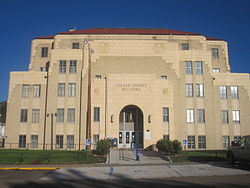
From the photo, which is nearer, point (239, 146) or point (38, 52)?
point (239, 146)

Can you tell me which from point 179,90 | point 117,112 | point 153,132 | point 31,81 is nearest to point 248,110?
point 179,90

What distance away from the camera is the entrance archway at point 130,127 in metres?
36.6

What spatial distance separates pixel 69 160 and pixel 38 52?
2700cm

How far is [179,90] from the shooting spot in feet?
123

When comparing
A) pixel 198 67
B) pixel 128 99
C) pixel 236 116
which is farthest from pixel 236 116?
pixel 128 99

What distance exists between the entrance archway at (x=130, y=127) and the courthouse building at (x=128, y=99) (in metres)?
0.14

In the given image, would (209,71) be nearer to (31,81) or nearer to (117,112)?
(117,112)

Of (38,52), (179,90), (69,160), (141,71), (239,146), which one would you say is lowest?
(69,160)

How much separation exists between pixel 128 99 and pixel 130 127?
13.9ft

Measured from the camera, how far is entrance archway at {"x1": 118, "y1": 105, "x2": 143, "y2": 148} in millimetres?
36625

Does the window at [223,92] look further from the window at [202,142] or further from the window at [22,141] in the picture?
the window at [22,141]

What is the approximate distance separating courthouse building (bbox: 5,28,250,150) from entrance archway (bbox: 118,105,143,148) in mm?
136

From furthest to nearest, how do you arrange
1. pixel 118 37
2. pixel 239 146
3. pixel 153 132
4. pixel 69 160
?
pixel 118 37 < pixel 153 132 < pixel 69 160 < pixel 239 146

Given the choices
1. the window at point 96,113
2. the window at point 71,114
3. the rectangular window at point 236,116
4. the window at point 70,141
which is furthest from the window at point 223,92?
the window at point 70,141
